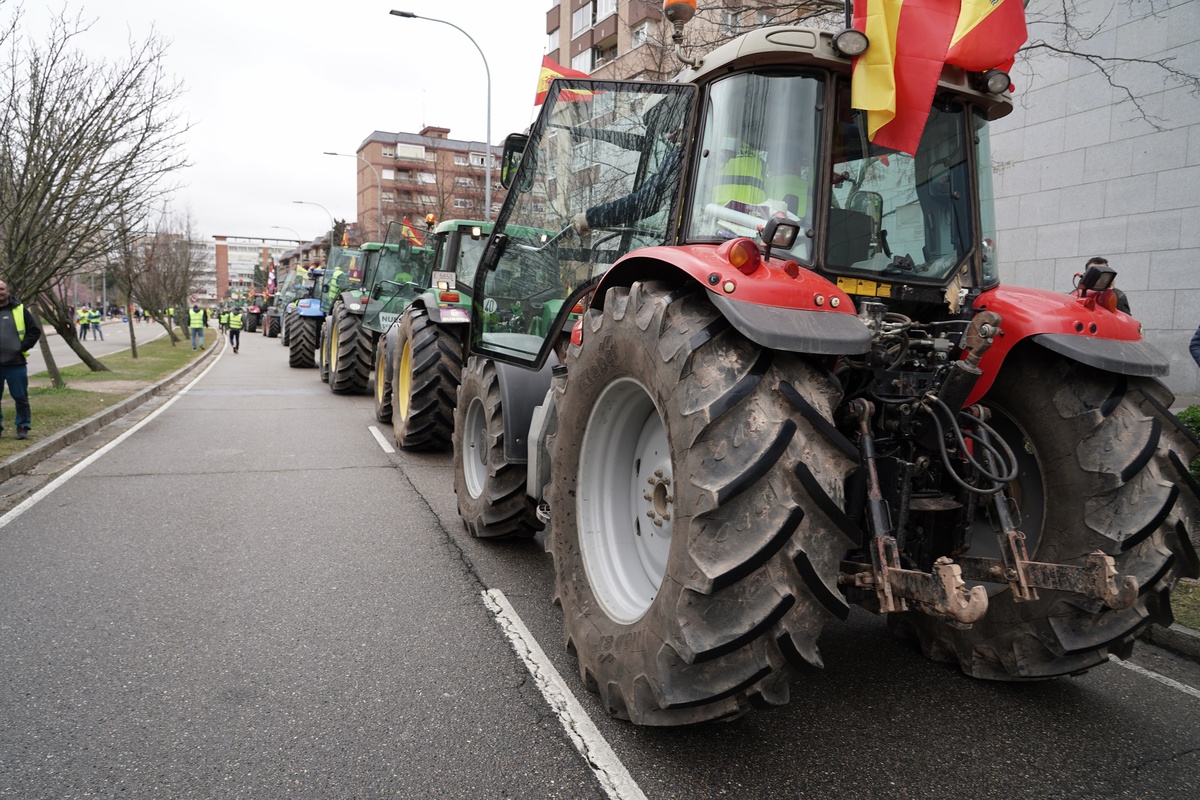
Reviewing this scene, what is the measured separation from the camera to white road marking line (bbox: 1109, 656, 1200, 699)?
11.7ft

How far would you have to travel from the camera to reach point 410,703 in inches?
126

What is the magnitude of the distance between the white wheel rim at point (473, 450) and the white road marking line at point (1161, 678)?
381cm

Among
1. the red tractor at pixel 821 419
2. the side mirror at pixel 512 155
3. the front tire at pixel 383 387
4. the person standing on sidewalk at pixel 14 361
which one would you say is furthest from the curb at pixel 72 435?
the red tractor at pixel 821 419

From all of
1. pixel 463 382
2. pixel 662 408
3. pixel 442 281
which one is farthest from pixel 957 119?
pixel 442 281

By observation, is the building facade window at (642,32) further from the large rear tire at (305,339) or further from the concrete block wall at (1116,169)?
the large rear tire at (305,339)

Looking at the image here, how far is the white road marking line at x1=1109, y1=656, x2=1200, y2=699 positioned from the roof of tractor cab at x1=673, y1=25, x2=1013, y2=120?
2787 millimetres

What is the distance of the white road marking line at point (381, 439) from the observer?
30.0 feet

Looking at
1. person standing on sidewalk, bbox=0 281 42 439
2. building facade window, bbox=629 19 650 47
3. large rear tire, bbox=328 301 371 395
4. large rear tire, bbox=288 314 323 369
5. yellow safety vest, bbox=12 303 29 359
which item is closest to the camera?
person standing on sidewalk, bbox=0 281 42 439

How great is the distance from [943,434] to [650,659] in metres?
1.27

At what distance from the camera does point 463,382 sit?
5.66 m

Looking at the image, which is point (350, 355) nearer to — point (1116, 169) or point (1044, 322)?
point (1116, 169)

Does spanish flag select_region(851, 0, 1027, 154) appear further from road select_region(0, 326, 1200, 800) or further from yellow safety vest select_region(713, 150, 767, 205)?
road select_region(0, 326, 1200, 800)

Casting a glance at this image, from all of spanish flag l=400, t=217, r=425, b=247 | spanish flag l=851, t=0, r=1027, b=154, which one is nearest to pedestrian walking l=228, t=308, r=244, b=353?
spanish flag l=400, t=217, r=425, b=247

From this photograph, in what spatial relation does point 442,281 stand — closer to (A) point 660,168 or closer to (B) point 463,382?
(B) point 463,382
